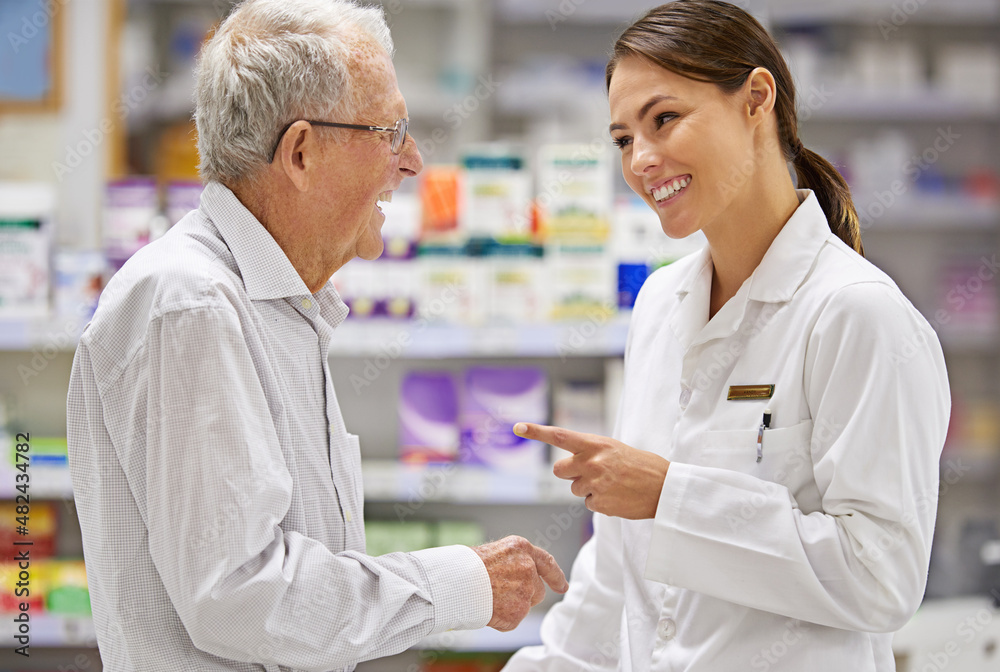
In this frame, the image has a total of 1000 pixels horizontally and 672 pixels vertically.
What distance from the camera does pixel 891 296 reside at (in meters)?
1.14

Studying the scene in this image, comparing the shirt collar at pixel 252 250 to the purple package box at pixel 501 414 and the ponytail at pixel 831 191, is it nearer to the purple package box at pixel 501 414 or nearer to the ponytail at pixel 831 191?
the ponytail at pixel 831 191

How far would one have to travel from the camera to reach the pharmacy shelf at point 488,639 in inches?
93.7

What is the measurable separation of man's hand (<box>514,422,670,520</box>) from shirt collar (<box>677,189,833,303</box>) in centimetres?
33

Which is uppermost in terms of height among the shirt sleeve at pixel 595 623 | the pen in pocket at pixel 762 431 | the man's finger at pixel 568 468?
the pen in pocket at pixel 762 431

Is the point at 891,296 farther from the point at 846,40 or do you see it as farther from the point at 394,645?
the point at 846,40

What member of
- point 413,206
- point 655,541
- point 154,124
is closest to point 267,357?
point 655,541

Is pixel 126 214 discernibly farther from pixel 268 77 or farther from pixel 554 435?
pixel 554 435

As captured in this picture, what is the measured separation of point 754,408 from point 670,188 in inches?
14.3

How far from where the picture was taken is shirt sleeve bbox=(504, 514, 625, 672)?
4.93ft

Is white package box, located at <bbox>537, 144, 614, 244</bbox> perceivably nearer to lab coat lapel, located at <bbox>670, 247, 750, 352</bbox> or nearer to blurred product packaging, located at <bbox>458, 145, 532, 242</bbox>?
blurred product packaging, located at <bbox>458, 145, 532, 242</bbox>

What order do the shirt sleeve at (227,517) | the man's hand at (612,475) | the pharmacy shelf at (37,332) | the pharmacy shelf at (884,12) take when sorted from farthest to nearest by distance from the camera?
the pharmacy shelf at (884,12) → the pharmacy shelf at (37,332) → the man's hand at (612,475) → the shirt sleeve at (227,517)

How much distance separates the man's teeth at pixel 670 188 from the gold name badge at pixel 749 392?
32cm

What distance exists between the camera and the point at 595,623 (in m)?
1.51

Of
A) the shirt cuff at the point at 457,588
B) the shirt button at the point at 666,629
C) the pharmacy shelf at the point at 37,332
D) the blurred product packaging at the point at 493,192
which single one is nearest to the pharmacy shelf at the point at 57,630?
the pharmacy shelf at the point at 37,332
